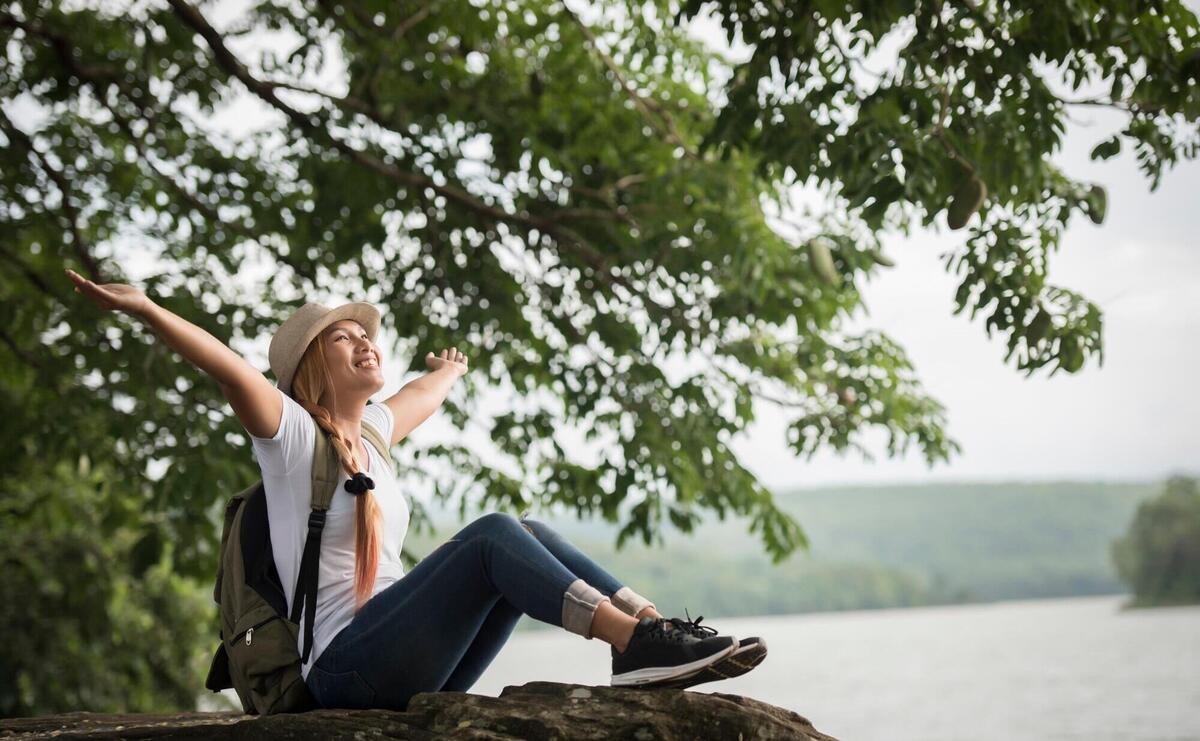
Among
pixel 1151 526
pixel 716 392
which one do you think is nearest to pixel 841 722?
pixel 716 392

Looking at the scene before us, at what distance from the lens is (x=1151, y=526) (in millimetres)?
47125

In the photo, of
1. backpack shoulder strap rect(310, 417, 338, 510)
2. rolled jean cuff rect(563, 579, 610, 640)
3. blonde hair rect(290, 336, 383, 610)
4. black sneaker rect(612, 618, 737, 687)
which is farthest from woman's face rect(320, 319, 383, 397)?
black sneaker rect(612, 618, 737, 687)

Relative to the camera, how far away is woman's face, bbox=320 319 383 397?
3.56 m

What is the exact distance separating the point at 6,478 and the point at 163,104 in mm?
3770

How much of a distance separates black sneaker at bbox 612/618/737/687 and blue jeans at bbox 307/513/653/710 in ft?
0.37

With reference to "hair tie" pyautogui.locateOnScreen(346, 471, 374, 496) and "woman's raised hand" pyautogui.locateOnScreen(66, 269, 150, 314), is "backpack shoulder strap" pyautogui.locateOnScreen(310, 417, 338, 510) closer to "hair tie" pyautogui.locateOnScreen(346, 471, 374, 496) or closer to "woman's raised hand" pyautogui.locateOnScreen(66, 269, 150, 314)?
"hair tie" pyautogui.locateOnScreen(346, 471, 374, 496)

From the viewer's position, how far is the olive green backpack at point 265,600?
3.31m

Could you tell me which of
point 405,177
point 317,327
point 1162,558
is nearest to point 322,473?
point 317,327

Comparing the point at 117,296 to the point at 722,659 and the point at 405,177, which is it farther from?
the point at 405,177

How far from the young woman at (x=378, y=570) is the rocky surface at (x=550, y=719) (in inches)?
2.5

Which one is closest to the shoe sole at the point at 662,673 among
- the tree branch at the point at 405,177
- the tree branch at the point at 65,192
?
the tree branch at the point at 405,177

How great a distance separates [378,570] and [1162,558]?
48.5m

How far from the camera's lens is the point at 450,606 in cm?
327

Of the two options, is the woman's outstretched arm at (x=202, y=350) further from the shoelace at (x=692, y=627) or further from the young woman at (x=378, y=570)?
the shoelace at (x=692, y=627)
